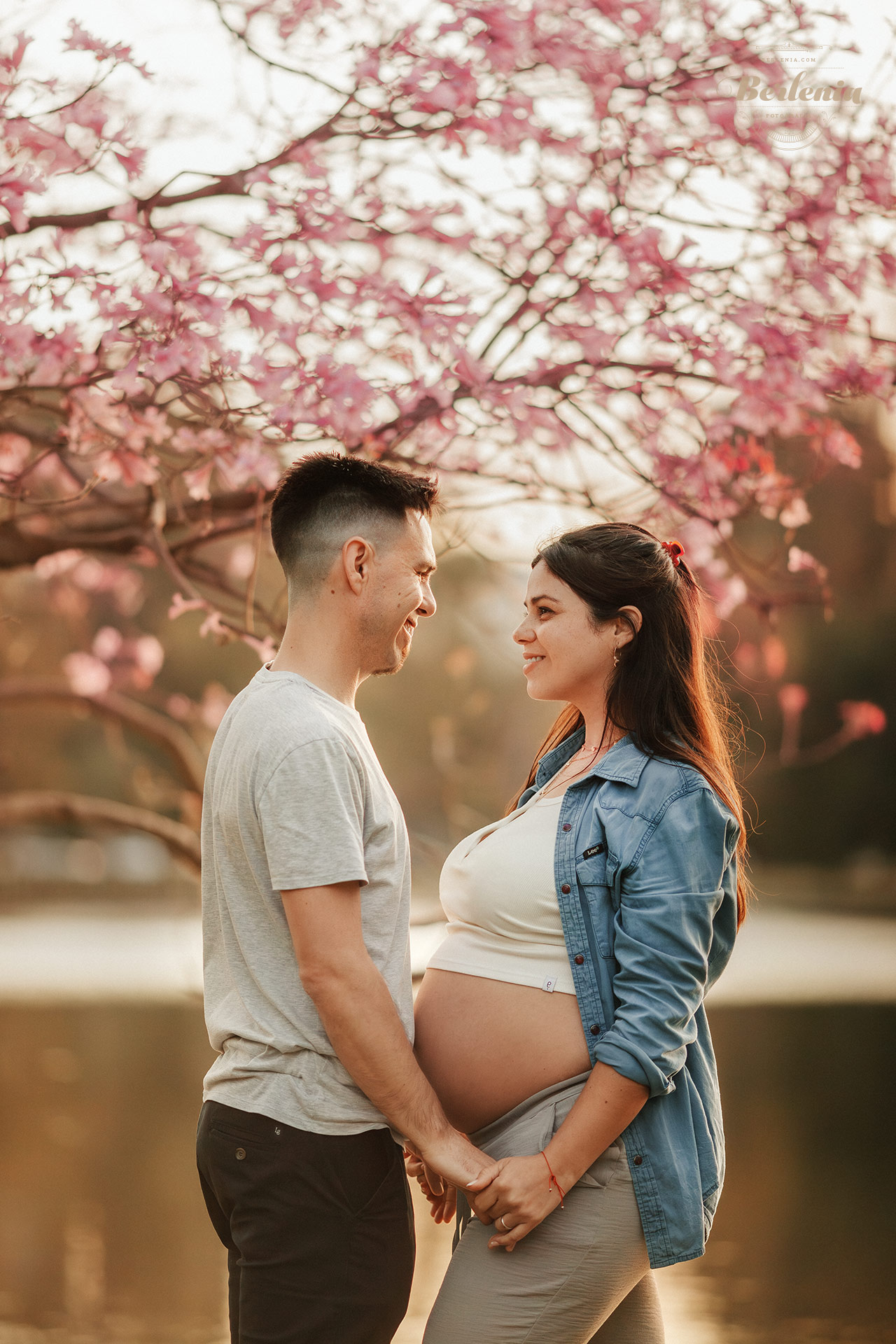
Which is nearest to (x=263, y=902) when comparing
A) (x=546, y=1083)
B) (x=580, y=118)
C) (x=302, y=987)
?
(x=302, y=987)

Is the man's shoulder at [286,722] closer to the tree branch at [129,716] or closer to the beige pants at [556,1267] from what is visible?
the beige pants at [556,1267]

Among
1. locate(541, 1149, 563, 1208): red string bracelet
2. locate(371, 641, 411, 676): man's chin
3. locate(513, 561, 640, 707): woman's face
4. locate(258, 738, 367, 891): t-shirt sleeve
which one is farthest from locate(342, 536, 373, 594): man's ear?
locate(541, 1149, 563, 1208): red string bracelet

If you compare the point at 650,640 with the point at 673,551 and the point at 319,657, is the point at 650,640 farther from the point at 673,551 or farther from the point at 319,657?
the point at 319,657

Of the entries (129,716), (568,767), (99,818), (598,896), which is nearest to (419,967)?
(99,818)

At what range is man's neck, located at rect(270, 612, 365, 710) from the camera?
1995 millimetres

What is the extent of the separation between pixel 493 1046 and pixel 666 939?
14.2 inches

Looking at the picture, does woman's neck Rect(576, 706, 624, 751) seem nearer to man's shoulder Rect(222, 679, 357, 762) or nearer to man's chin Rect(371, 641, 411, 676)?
man's chin Rect(371, 641, 411, 676)

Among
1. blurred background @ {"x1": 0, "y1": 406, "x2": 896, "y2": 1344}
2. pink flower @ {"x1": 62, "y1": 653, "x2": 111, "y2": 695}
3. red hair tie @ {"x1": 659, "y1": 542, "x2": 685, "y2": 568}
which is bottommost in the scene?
blurred background @ {"x1": 0, "y1": 406, "x2": 896, "y2": 1344}

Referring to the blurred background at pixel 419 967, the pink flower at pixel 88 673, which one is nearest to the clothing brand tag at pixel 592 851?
the blurred background at pixel 419 967

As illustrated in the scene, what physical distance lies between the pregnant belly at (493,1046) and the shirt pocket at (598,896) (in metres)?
0.11

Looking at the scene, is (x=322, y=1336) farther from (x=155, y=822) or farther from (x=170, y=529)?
(x=170, y=529)

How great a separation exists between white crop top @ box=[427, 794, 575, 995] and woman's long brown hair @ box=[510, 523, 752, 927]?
0.22 metres

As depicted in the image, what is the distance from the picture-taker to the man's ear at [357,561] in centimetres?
Answer: 198

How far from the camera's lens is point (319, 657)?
78.7 inches
